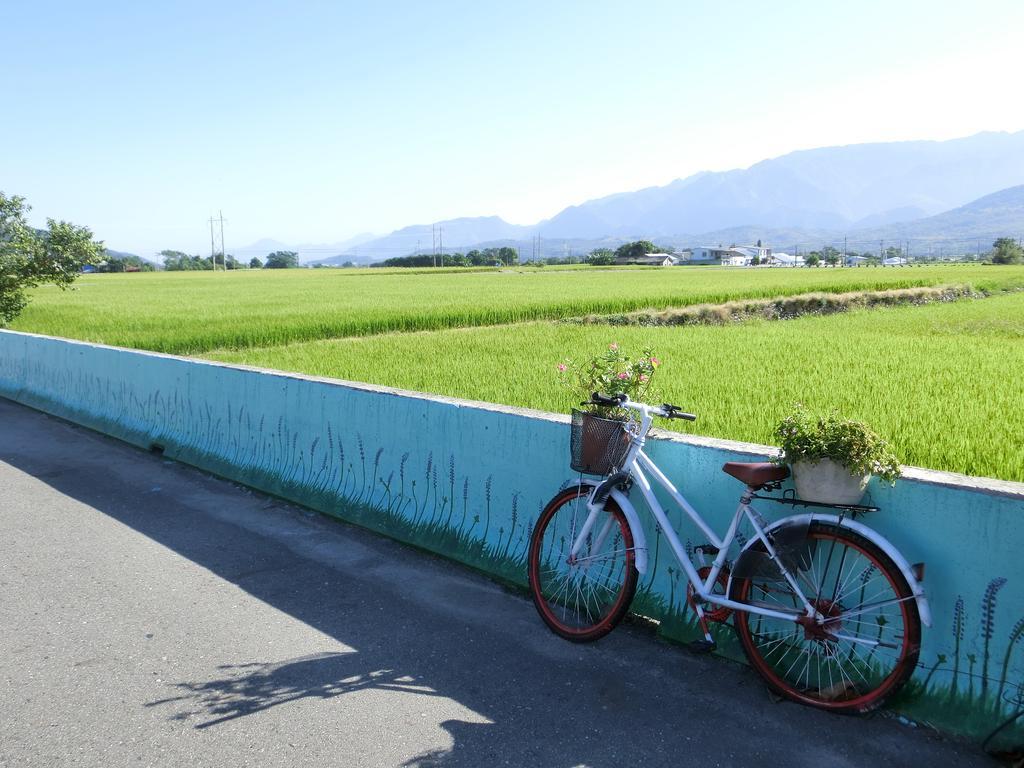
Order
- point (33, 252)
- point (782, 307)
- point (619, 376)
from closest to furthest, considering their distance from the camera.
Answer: point (619, 376) < point (33, 252) < point (782, 307)

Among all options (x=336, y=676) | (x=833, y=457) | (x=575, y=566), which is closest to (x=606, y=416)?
(x=575, y=566)

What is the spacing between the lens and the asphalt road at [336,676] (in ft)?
10.6

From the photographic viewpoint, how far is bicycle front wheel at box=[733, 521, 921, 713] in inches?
129

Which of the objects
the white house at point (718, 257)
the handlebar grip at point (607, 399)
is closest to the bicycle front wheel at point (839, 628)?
the handlebar grip at point (607, 399)

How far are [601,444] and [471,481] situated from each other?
157cm

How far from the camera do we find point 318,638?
13.9 ft

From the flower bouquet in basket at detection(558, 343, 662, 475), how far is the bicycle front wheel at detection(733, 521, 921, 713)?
0.92 metres

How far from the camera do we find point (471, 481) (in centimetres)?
552

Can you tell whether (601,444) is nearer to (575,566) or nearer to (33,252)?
(575,566)

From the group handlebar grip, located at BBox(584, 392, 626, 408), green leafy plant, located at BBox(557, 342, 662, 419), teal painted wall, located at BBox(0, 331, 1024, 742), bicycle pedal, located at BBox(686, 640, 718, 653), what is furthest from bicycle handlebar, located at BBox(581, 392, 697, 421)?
bicycle pedal, located at BBox(686, 640, 718, 653)

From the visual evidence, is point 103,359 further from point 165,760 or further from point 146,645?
point 165,760

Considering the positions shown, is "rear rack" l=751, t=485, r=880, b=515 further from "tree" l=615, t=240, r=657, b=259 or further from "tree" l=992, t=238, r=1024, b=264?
"tree" l=615, t=240, r=657, b=259

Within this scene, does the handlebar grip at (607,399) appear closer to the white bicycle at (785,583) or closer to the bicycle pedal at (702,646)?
the white bicycle at (785,583)

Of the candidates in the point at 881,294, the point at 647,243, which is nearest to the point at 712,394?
the point at 881,294
